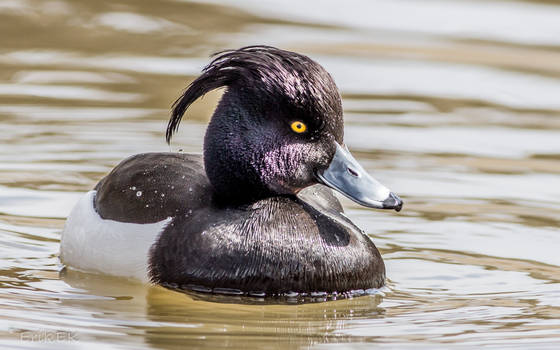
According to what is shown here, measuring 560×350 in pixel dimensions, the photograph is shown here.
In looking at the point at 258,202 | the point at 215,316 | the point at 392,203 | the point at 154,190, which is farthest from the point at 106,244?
the point at 392,203

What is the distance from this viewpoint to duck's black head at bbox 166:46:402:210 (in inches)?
230

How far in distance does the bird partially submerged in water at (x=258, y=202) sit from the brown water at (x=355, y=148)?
0.14 metres

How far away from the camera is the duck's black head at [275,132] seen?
19.2 feet

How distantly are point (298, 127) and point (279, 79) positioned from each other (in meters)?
0.25

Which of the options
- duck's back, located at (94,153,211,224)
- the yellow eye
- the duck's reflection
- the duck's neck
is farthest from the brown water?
the yellow eye

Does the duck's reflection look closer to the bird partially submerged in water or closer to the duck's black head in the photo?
the bird partially submerged in water

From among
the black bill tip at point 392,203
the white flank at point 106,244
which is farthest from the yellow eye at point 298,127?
the white flank at point 106,244

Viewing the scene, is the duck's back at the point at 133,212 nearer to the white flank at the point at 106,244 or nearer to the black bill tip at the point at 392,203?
the white flank at the point at 106,244

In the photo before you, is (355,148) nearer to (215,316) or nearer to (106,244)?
(106,244)

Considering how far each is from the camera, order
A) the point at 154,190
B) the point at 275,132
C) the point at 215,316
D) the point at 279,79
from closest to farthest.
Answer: the point at 215,316 < the point at 279,79 < the point at 275,132 < the point at 154,190

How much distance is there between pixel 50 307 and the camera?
18.4 ft

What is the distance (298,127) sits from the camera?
5.91m

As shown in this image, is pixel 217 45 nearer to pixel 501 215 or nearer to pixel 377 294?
pixel 501 215

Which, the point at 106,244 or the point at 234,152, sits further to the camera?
the point at 106,244
